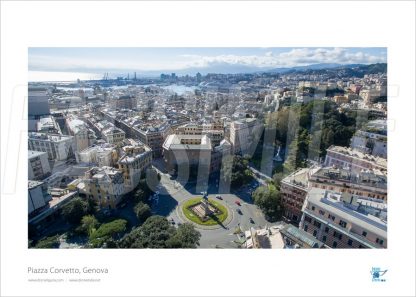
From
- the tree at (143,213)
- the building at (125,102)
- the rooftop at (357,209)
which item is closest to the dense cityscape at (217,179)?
the rooftop at (357,209)

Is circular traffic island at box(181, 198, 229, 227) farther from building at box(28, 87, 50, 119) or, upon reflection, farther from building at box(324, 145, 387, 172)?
building at box(28, 87, 50, 119)

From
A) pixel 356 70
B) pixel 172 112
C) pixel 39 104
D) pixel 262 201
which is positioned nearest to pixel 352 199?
pixel 262 201

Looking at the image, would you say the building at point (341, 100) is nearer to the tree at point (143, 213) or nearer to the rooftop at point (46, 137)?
the tree at point (143, 213)

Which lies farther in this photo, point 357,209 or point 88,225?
point 88,225

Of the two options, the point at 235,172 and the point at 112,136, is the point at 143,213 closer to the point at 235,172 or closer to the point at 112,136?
the point at 235,172

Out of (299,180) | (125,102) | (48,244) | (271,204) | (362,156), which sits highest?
(125,102)

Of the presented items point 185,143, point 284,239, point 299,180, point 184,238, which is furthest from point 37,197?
point 299,180

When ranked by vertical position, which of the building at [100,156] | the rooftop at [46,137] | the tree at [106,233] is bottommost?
the tree at [106,233]
